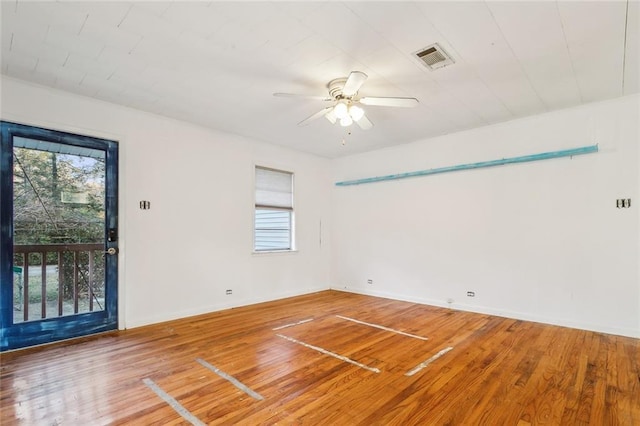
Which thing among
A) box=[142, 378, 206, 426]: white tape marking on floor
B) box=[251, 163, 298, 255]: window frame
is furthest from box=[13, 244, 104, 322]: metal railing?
box=[251, 163, 298, 255]: window frame

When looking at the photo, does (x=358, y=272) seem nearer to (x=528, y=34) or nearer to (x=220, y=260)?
(x=220, y=260)

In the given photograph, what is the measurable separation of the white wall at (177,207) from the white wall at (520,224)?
2102 mm

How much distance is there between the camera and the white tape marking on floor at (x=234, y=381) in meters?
2.36

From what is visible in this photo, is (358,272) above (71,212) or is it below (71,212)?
below

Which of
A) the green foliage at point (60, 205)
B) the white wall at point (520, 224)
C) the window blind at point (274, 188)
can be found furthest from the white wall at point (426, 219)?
the green foliage at point (60, 205)

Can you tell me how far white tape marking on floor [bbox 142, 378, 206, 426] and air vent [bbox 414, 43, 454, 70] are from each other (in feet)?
10.9

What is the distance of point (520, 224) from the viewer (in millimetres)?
4383

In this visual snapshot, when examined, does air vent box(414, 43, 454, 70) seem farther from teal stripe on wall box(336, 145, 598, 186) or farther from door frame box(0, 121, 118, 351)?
door frame box(0, 121, 118, 351)

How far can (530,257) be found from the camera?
14.1 feet

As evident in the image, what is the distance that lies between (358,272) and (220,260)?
273 centimetres

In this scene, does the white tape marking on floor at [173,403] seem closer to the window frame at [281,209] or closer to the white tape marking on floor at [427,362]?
the white tape marking on floor at [427,362]

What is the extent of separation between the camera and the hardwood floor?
6.97 feet

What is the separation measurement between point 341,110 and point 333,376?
2.51m

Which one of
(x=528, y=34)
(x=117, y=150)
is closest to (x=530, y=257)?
(x=528, y=34)
